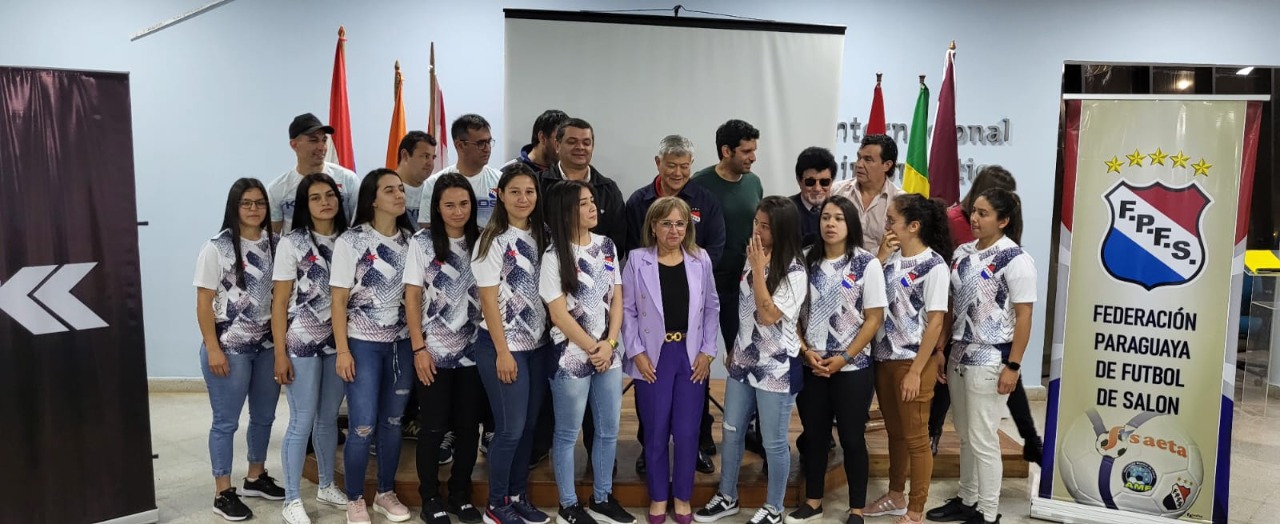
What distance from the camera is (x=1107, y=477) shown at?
11.8 feet

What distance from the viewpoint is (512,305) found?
3172 millimetres

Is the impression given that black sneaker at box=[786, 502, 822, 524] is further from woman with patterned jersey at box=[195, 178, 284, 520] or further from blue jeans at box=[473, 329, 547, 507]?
woman with patterned jersey at box=[195, 178, 284, 520]

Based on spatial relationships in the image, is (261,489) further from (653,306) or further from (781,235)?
(781,235)

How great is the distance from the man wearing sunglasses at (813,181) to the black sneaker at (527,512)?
1602 mm

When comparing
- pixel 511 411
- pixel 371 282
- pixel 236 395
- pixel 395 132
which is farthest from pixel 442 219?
pixel 395 132

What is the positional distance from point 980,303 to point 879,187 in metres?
0.73

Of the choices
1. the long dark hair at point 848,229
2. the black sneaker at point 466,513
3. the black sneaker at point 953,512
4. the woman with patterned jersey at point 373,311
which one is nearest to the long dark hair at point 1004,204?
the long dark hair at point 848,229

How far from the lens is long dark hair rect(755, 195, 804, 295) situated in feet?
10.5

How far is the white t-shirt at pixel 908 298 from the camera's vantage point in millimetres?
3248

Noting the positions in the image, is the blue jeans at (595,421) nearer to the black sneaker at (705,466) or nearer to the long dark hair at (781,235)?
the black sneaker at (705,466)

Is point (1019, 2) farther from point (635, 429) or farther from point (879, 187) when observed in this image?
point (635, 429)

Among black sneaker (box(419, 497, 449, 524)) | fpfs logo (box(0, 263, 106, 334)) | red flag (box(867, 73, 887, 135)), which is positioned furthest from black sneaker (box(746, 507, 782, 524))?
fpfs logo (box(0, 263, 106, 334))

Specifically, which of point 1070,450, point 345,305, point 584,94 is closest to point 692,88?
point 584,94

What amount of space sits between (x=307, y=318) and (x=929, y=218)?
241 cm
